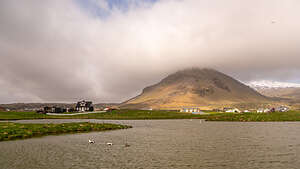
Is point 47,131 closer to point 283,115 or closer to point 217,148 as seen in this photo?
point 217,148

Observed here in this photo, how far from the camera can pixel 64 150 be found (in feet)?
133

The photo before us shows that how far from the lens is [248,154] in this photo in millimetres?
36812

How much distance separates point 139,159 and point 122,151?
7058 millimetres

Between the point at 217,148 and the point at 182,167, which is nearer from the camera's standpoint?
the point at 182,167

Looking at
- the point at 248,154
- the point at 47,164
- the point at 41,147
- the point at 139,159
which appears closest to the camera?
the point at 47,164

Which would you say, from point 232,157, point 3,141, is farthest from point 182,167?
point 3,141

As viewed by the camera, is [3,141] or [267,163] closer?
[267,163]

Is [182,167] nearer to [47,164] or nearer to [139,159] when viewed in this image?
[139,159]

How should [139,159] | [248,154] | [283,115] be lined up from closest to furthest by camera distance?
[139,159]
[248,154]
[283,115]

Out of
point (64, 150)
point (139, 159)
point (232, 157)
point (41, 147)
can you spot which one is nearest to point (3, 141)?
point (41, 147)

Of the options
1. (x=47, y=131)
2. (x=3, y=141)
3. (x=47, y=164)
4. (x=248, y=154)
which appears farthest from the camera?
(x=47, y=131)

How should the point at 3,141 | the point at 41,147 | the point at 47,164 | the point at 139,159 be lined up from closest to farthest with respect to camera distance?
the point at 47,164
the point at 139,159
the point at 41,147
the point at 3,141

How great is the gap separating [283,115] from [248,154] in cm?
11271

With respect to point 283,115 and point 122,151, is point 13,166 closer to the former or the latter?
point 122,151
